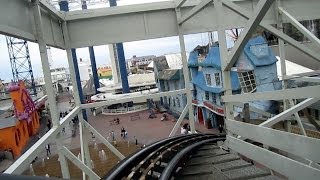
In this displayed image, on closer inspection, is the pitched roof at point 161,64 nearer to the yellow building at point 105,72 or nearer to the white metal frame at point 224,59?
the white metal frame at point 224,59

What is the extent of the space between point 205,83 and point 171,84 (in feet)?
30.1

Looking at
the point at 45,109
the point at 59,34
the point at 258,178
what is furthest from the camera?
the point at 45,109

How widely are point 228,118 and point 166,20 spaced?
324 centimetres

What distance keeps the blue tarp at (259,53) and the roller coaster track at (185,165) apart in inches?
526

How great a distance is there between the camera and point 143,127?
2778cm

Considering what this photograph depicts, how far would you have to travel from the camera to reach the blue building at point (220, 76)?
18.7m

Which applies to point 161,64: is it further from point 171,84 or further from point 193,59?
point 193,59

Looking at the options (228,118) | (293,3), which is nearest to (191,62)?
(293,3)

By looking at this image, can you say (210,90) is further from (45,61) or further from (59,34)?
(45,61)

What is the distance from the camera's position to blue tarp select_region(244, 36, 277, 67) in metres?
18.8

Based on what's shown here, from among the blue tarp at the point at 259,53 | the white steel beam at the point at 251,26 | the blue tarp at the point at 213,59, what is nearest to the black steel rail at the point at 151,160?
the white steel beam at the point at 251,26

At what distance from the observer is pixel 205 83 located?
2455 centimetres

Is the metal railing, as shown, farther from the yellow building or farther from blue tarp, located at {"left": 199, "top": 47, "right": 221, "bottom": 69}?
the yellow building

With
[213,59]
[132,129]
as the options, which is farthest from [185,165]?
[132,129]
